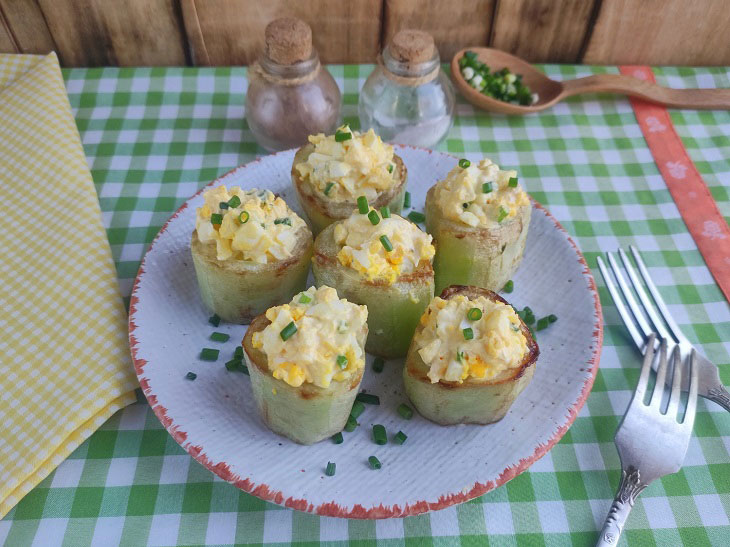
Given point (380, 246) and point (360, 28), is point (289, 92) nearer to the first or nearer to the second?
point (360, 28)

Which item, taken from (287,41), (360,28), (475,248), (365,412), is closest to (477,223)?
(475,248)

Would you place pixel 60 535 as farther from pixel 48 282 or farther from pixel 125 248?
pixel 125 248

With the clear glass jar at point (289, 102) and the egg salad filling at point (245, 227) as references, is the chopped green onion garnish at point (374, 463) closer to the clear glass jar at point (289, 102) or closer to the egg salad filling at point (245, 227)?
the egg salad filling at point (245, 227)

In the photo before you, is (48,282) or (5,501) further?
(48,282)

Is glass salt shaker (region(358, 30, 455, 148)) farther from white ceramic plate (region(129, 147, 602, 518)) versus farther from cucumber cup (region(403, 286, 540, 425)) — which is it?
cucumber cup (region(403, 286, 540, 425))

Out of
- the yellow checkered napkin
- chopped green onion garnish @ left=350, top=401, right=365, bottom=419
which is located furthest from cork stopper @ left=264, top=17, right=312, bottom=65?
chopped green onion garnish @ left=350, top=401, right=365, bottom=419

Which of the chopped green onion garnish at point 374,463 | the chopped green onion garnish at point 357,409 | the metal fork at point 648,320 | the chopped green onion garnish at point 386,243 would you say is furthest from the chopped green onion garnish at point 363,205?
the metal fork at point 648,320

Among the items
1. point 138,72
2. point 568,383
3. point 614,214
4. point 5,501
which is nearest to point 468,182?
point 568,383
